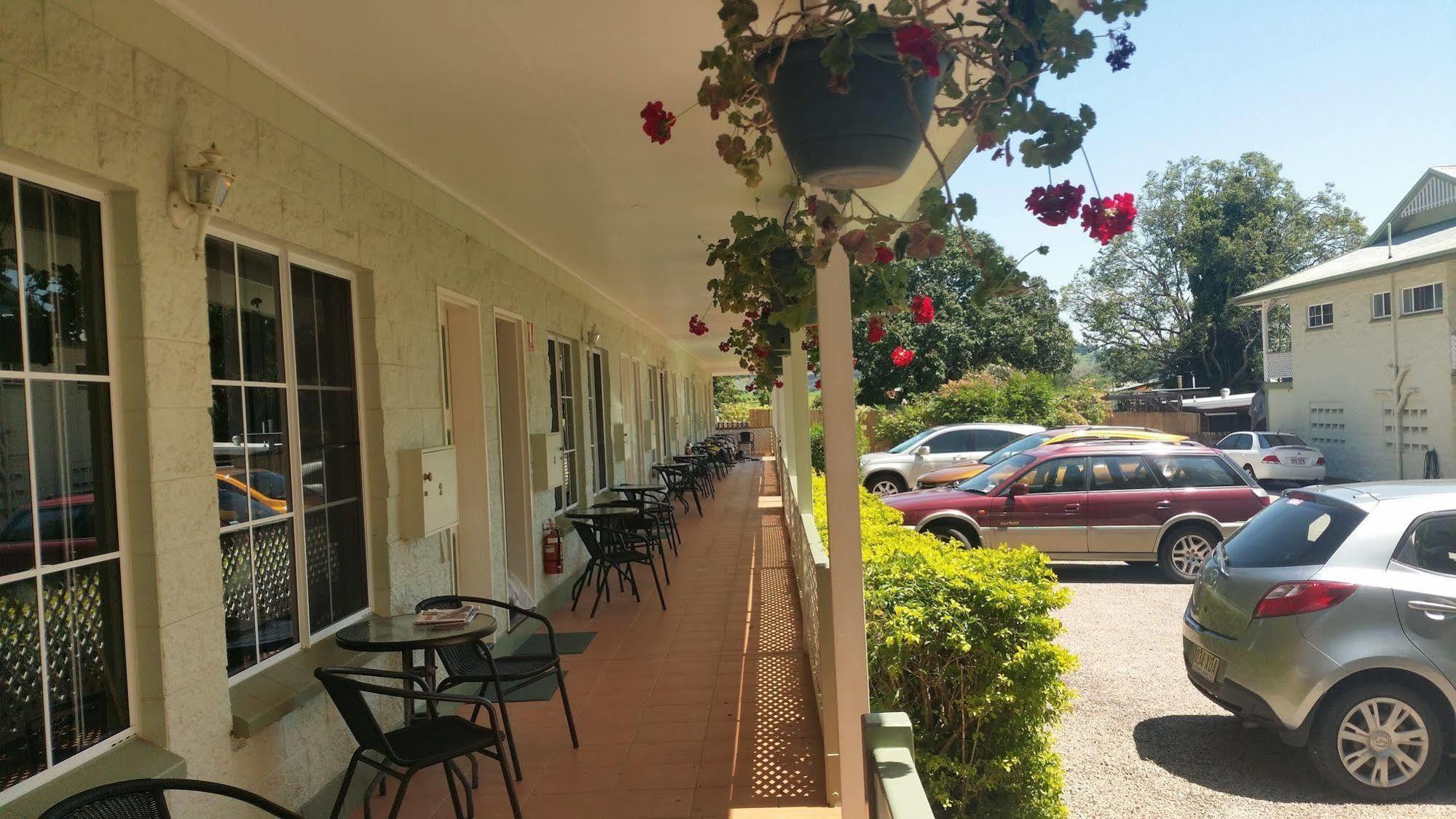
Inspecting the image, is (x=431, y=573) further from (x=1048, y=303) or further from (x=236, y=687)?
(x=1048, y=303)

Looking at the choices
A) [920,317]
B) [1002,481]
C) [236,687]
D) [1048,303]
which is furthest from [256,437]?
[1048,303]

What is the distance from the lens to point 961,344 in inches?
1302

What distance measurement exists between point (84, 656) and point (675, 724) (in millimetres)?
2801

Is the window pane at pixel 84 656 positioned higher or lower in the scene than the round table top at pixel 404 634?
higher

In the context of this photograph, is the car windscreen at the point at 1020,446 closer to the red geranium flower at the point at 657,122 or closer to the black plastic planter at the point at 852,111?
the red geranium flower at the point at 657,122

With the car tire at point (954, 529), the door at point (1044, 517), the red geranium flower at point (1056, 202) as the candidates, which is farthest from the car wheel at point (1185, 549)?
the red geranium flower at point (1056, 202)

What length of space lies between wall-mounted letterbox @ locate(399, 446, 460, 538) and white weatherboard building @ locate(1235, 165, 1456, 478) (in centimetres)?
1699

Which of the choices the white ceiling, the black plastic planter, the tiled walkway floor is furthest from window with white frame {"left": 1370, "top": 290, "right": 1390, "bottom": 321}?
the black plastic planter

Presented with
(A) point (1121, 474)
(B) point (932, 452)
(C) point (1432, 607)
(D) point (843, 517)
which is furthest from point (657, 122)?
(B) point (932, 452)

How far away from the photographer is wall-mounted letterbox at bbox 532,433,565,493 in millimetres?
6895

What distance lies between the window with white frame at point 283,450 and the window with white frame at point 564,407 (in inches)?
145

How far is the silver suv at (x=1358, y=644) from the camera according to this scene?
3.96 m

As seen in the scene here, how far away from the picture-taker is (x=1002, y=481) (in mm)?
8766

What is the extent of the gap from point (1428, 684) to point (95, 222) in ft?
16.8
